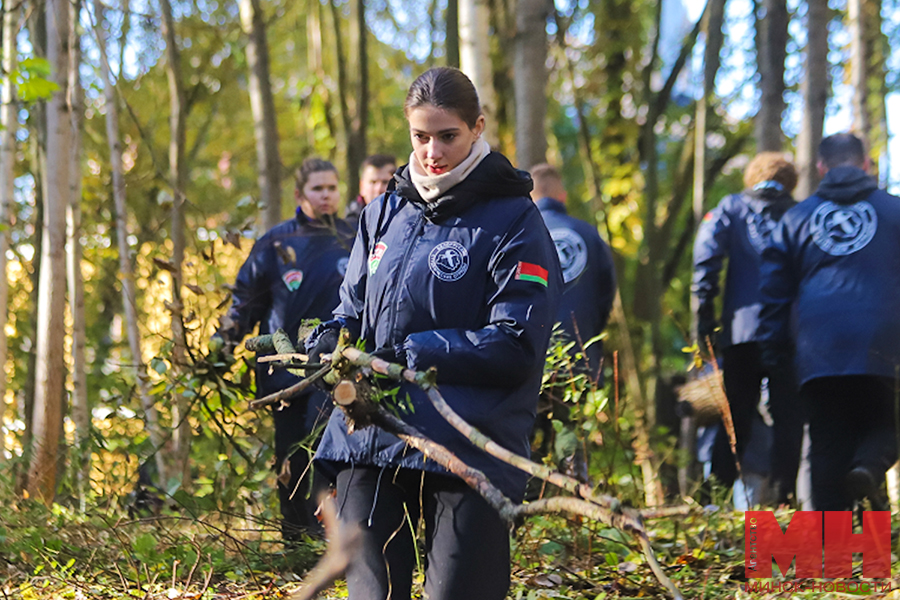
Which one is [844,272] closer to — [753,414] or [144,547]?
[753,414]

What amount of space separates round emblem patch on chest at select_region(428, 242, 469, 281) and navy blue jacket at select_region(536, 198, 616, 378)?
10.9 ft

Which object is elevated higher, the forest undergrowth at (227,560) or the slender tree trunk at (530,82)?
the slender tree trunk at (530,82)

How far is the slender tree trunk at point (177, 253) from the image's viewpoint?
5293mm

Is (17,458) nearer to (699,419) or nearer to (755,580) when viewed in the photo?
(755,580)

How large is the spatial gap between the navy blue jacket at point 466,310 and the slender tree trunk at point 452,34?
5.23 meters

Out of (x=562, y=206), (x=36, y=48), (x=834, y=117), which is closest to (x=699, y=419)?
(x=562, y=206)

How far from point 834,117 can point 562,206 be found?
31.0 ft

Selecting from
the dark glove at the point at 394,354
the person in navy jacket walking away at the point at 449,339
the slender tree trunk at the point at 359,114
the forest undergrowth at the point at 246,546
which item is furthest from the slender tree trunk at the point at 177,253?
the dark glove at the point at 394,354

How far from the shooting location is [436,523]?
2738mm

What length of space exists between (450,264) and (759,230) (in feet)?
13.2

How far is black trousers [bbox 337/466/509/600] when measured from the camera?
265 centimetres

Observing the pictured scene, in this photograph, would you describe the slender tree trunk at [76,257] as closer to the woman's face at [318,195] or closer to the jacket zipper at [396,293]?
the woman's face at [318,195]

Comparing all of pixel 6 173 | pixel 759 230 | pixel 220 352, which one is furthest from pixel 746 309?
pixel 6 173

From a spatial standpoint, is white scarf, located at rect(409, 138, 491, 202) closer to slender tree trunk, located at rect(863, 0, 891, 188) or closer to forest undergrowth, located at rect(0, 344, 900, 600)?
forest undergrowth, located at rect(0, 344, 900, 600)
